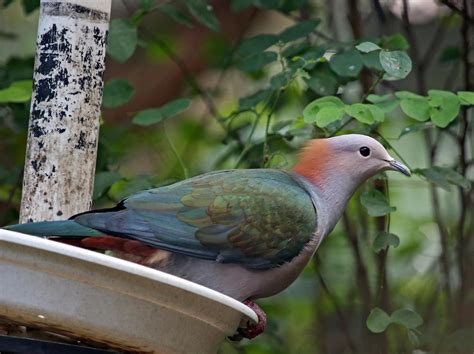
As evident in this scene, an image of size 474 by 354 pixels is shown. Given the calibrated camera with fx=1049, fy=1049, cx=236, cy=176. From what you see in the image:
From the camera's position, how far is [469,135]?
4316mm

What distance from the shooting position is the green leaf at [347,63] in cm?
327

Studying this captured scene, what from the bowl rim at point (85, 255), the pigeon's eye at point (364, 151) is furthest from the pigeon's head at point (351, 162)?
the bowl rim at point (85, 255)

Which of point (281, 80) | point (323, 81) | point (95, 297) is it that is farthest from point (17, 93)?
point (95, 297)

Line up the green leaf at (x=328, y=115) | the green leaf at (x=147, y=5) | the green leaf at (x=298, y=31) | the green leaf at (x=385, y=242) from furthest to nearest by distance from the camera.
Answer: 1. the green leaf at (x=298, y=31)
2. the green leaf at (x=147, y=5)
3. the green leaf at (x=385, y=242)
4. the green leaf at (x=328, y=115)

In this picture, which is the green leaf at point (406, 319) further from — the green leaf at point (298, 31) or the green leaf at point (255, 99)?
the green leaf at point (298, 31)

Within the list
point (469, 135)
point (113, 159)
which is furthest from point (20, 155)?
point (469, 135)

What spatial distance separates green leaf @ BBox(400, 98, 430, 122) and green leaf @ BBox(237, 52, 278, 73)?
0.63 metres

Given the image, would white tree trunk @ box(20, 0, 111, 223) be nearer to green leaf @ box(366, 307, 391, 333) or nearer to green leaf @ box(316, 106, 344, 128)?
green leaf @ box(316, 106, 344, 128)

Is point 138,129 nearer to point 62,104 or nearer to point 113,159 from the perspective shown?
point 113,159

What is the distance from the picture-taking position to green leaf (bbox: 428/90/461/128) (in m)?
3.00

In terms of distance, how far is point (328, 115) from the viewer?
2947 millimetres

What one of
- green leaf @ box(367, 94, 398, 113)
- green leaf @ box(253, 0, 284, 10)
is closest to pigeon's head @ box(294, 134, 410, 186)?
green leaf @ box(367, 94, 398, 113)

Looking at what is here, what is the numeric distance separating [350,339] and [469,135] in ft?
3.21

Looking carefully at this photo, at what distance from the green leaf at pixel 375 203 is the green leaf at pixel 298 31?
2.34 feet
